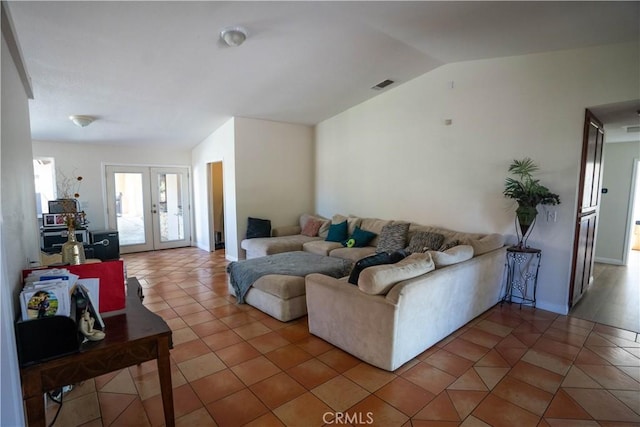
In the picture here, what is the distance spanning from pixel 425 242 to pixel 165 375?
3456 mm

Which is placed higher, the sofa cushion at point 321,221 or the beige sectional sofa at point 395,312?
the sofa cushion at point 321,221

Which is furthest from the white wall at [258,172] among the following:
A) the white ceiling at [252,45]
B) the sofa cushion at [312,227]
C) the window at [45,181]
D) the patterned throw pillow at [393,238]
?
the window at [45,181]

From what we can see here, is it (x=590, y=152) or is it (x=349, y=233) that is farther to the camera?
(x=349, y=233)

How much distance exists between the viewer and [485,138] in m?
4.12

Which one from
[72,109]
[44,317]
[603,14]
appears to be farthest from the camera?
[72,109]

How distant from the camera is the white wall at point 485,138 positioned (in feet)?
11.3

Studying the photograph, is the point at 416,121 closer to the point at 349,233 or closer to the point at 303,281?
the point at 349,233

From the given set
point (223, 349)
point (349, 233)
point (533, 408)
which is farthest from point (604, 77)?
point (223, 349)

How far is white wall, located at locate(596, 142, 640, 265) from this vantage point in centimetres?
565

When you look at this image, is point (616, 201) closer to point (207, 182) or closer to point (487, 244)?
point (487, 244)

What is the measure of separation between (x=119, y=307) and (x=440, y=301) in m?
2.46

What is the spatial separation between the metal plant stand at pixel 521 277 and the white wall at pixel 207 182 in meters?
4.35

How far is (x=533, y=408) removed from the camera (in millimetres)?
2100

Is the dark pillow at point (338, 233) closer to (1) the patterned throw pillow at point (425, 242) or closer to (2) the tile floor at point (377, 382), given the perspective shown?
(1) the patterned throw pillow at point (425, 242)
